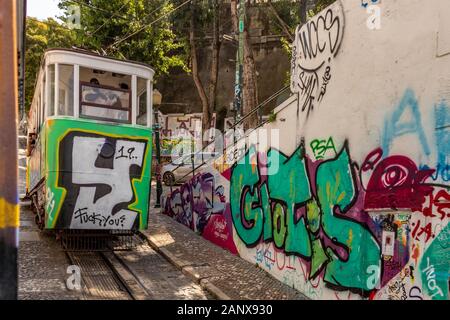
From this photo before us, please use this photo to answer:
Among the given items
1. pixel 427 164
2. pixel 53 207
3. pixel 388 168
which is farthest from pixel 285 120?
pixel 53 207

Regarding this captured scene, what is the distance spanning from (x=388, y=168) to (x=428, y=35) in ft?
4.84

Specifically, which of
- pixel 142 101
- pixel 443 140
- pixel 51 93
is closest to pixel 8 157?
pixel 443 140

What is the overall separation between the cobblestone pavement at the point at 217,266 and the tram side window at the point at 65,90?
330 centimetres

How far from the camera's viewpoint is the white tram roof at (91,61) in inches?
351

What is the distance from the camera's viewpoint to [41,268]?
26.7 feet

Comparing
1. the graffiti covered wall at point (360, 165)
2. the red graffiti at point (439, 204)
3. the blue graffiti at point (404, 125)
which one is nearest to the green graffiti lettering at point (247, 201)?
the graffiti covered wall at point (360, 165)

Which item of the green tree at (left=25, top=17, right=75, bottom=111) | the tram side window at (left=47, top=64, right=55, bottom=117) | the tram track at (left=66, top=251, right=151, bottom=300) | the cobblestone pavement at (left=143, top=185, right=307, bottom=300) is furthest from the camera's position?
the green tree at (left=25, top=17, right=75, bottom=111)

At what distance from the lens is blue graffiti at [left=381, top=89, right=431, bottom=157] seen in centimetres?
512

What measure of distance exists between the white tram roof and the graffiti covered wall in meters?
2.70

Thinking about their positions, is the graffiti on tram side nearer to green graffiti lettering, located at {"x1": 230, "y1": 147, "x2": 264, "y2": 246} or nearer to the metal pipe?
green graffiti lettering, located at {"x1": 230, "y1": 147, "x2": 264, "y2": 246}

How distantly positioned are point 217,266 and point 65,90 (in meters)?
4.17

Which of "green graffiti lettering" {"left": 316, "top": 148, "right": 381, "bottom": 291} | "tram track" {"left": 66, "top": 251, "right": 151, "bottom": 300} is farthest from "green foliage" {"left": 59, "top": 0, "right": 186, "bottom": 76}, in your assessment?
"green graffiti lettering" {"left": 316, "top": 148, "right": 381, "bottom": 291}

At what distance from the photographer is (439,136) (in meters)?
4.84

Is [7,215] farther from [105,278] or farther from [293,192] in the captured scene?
[293,192]
